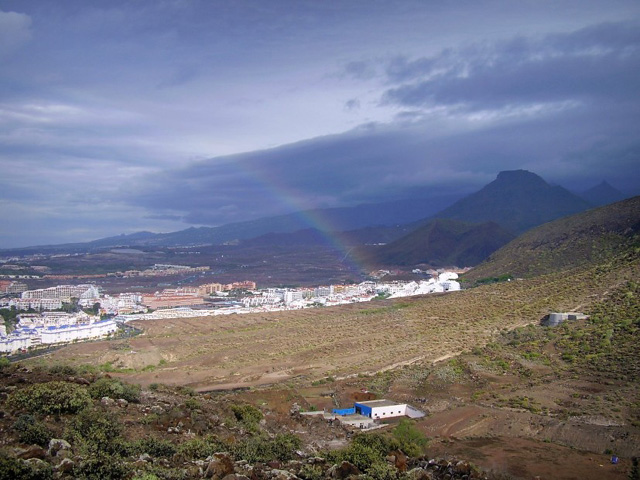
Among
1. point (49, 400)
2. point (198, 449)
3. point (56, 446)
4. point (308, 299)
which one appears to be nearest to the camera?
point (56, 446)

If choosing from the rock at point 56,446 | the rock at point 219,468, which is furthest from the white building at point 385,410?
the rock at point 56,446

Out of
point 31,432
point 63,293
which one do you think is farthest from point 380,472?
point 63,293

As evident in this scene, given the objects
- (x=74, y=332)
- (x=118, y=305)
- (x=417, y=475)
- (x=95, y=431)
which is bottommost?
(x=118, y=305)

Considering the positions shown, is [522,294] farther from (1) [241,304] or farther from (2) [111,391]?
(1) [241,304]

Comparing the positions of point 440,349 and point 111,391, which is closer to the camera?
point 111,391

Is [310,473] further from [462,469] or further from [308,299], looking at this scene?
[308,299]

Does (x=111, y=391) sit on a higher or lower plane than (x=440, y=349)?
higher

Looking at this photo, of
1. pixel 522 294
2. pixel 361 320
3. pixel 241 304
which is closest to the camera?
pixel 522 294

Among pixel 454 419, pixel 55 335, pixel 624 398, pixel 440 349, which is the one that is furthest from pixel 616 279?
pixel 55 335
